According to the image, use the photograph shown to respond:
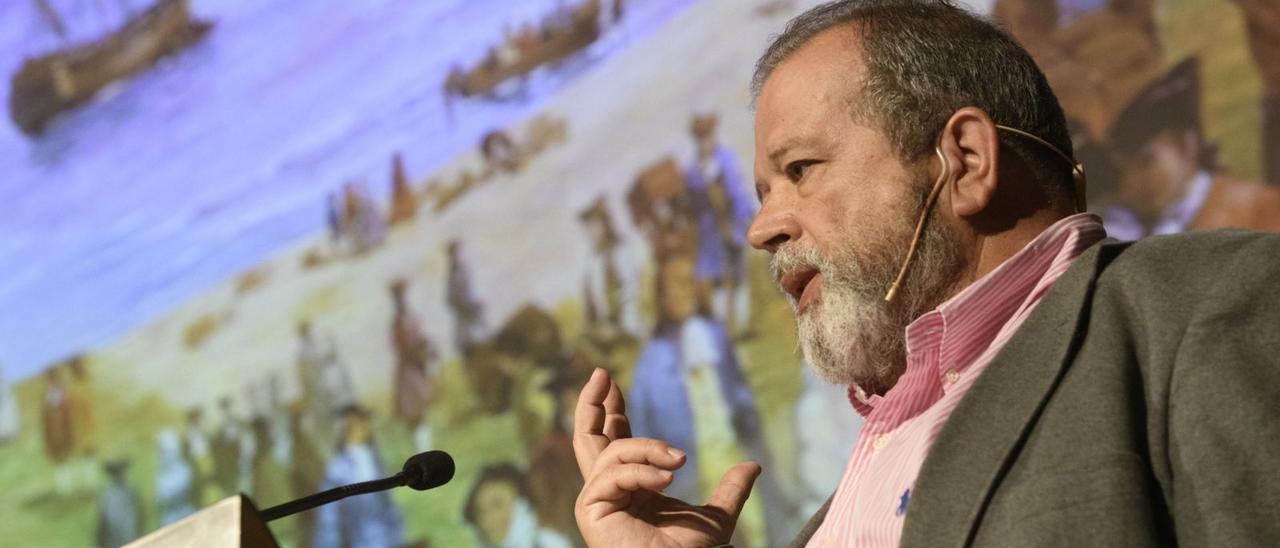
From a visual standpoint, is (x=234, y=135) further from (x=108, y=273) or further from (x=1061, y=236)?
(x=1061, y=236)

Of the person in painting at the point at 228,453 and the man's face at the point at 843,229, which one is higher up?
the man's face at the point at 843,229

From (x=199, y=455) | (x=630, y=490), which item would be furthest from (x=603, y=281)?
(x=630, y=490)

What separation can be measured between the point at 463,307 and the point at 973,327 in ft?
11.6

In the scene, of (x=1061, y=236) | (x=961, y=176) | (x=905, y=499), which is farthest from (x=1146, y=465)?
(x=961, y=176)

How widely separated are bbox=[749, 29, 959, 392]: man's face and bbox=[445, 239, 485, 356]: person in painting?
3.12 meters

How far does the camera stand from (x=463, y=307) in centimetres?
509

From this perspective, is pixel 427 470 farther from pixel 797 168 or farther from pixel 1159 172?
pixel 1159 172

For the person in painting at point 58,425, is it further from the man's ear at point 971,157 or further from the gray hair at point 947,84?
the man's ear at point 971,157

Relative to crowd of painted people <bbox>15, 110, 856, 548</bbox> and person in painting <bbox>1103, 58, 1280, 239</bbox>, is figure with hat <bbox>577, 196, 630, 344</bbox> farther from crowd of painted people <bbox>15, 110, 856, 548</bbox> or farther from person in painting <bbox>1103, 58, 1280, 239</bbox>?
person in painting <bbox>1103, 58, 1280, 239</bbox>

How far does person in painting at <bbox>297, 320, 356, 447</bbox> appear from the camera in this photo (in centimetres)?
523

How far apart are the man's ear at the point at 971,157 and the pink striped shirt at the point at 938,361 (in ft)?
0.50

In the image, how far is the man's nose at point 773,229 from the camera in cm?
196

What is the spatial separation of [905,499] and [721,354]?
2854 millimetres

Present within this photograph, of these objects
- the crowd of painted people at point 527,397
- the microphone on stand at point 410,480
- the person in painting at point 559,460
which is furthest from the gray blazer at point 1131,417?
the person in painting at point 559,460
